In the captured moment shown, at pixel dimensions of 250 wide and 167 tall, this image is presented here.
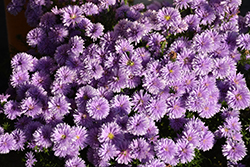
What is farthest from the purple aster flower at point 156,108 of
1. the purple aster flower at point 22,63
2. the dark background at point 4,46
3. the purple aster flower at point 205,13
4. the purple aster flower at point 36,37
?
the dark background at point 4,46

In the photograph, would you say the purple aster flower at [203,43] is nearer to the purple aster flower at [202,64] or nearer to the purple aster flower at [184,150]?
the purple aster flower at [202,64]

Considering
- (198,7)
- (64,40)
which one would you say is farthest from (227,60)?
(64,40)

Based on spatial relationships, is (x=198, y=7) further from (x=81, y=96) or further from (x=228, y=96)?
(x=81, y=96)

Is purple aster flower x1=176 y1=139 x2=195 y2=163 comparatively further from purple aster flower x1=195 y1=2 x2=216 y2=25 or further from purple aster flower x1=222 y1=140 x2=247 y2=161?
purple aster flower x1=195 y1=2 x2=216 y2=25

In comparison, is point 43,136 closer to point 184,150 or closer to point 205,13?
point 184,150

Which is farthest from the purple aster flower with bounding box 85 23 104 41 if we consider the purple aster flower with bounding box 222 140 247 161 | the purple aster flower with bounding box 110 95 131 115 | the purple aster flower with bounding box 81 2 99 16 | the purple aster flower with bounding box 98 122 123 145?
the purple aster flower with bounding box 222 140 247 161

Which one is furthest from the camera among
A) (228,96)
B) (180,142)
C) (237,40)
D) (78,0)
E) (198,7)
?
(78,0)
